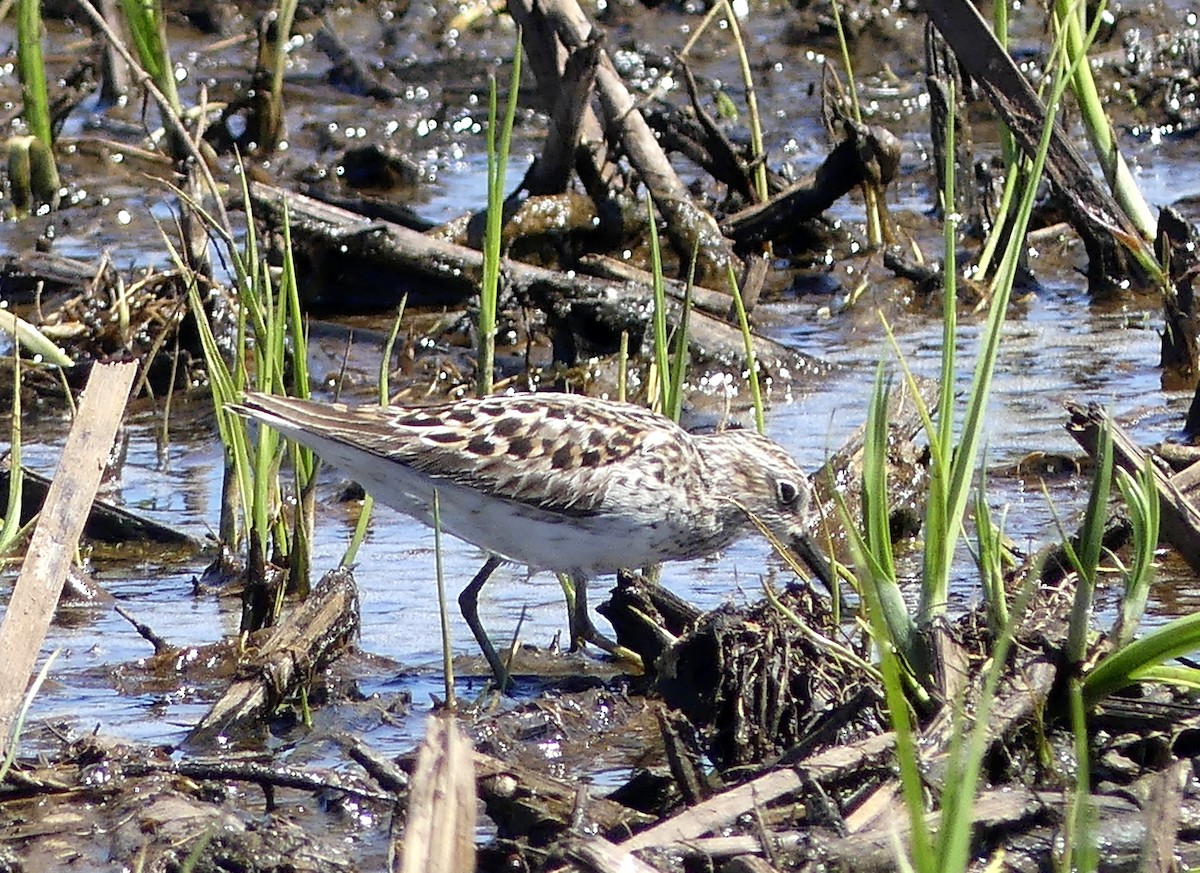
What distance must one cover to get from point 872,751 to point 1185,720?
80 centimetres

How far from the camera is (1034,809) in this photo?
4273 mm

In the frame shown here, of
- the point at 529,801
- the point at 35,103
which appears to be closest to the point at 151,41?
the point at 35,103

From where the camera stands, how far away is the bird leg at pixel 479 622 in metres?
6.12

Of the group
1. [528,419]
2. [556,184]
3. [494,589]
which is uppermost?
[556,184]

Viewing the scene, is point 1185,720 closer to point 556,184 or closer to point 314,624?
point 314,624

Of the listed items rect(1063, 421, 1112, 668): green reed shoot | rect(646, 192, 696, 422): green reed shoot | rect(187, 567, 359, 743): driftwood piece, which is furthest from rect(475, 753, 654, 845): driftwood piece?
rect(646, 192, 696, 422): green reed shoot

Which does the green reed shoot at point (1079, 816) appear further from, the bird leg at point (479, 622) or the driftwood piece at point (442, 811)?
the bird leg at point (479, 622)

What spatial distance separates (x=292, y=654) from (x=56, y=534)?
1587mm

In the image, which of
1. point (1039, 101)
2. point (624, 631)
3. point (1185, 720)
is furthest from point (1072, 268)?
point (1185, 720)

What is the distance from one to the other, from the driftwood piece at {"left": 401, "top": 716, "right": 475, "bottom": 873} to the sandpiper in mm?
3139

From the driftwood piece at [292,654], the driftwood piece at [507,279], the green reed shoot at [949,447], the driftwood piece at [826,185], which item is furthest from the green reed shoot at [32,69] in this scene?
the green reed shoot at [949,447]

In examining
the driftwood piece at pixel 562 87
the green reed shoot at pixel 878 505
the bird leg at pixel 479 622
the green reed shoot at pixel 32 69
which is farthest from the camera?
the green reed shoot at pixel 32 69

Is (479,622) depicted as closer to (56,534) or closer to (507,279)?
(56,534)

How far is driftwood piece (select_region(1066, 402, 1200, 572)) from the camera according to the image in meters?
4.83
